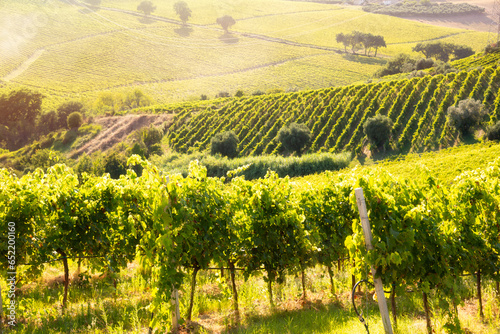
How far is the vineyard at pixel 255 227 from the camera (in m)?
4.88

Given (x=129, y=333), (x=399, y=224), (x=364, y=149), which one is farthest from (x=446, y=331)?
(x=364, y=149)

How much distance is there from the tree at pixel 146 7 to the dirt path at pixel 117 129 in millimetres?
84999

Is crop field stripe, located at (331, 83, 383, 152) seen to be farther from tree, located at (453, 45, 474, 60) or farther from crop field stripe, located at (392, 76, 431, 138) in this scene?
tree, located at (453, 45, 474, 60)

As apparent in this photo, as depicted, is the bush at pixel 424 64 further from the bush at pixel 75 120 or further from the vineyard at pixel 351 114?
the bush at pixel 75 120

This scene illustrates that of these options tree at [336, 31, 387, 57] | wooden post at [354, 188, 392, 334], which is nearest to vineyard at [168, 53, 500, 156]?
wooden post at [354, 188, 392, 334]

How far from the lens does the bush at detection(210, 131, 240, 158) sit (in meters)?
39.5

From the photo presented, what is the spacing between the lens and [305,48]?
97.6 m

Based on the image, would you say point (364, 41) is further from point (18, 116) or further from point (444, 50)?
point (18, 116)

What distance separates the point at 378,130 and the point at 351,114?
289 inches

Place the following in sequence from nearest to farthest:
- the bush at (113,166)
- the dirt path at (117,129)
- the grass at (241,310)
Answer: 1. the grass at (241,310)
2. the bush at (113,166)
3. the dirt path at (117,129)

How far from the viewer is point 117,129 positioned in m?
53.3

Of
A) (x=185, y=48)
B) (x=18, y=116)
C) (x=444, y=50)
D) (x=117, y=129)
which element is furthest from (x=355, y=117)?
(x=185, y=48)

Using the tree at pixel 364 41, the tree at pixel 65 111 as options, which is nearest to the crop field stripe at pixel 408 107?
the tree at pixel 65 111

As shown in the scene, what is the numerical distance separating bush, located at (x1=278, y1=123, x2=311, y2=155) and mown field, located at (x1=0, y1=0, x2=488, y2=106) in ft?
121
